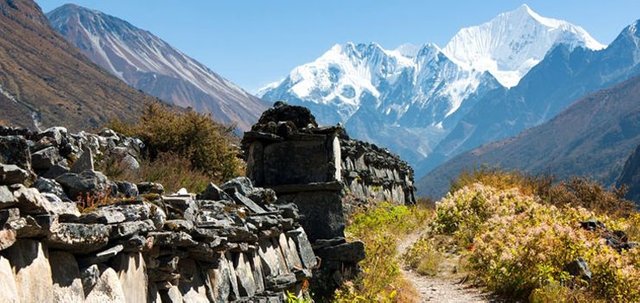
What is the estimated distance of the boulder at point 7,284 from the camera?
11.7 ft

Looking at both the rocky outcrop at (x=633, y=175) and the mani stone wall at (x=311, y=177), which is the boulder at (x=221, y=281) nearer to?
the mani stone wall at (x=311, y=177)

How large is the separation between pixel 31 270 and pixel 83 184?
1465 mm

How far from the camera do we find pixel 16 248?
3.83 m

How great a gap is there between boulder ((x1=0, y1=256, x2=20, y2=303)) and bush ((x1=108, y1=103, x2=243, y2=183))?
1013 cm

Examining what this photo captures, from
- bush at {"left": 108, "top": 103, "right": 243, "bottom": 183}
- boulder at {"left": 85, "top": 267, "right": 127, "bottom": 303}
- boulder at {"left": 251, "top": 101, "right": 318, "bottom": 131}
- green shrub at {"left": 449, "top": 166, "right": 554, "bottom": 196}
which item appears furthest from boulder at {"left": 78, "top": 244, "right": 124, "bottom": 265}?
green shrub at {"left": 449, "top": 166, "right": 554, "bottom": 196}

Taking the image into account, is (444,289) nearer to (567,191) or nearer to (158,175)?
(158,175)

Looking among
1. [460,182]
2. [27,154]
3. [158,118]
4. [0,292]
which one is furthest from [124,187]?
[460,182]

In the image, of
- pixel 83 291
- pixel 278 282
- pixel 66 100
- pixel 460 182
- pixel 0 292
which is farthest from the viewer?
pixel 66 100

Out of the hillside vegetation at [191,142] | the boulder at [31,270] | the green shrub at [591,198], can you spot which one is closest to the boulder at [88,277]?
the boulder at [31,270]

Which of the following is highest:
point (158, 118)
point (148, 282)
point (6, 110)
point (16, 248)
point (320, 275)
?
point (6, 110)

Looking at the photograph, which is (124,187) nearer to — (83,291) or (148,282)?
(148,282)

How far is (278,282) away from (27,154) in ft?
11.2

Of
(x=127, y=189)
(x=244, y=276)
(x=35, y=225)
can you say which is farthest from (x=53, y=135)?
(x=35, y=225)

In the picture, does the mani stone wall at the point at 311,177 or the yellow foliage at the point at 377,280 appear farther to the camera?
the mani stone wall at the point at 311,177
